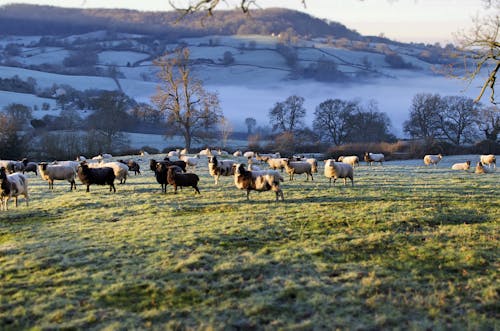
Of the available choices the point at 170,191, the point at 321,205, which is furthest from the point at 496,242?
the point at 170,191

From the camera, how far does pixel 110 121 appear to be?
210ft

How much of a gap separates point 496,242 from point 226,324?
772 cm

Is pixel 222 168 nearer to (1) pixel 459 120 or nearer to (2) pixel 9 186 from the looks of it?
(2) pixel 9 186

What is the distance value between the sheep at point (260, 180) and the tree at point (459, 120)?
58.0m

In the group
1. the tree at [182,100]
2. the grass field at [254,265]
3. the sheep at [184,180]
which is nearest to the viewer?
the grass field at [254,265]

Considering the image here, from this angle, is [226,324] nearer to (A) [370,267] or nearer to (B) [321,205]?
(A) [370,267]

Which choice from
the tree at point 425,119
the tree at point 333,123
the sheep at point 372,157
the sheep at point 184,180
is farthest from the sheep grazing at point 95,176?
the tree at point 425,119

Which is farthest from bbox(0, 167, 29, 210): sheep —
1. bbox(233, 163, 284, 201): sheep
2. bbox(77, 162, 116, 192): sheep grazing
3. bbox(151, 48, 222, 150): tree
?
bbox(151, 48, 222, 150): tree

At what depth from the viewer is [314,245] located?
36.2 ft

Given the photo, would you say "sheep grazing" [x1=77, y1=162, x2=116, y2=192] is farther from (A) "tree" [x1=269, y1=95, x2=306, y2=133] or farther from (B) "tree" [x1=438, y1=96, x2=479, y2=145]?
(B) "tree" [x1=438, y1=96, x2=479, y2=145]

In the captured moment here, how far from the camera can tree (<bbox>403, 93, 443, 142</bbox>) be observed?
7112 cm

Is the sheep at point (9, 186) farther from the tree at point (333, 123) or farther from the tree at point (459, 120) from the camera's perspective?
the tree at point (459, 120)

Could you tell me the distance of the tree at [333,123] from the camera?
72.9 m

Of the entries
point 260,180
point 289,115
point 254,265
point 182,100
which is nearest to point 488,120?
point 289,115
